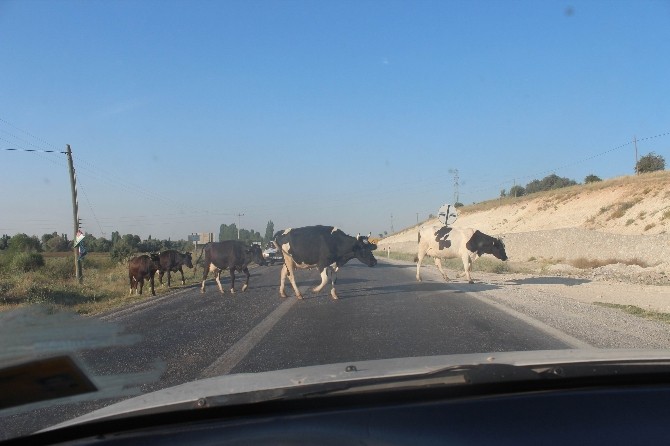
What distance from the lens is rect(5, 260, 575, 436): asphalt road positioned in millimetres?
8258

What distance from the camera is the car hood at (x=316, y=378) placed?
10.4 ft

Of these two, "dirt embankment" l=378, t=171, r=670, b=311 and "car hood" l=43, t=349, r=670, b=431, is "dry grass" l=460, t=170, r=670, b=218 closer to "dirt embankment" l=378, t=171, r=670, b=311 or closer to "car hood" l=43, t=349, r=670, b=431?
"dirt embankment" l=378, t=171, r=670, b=311

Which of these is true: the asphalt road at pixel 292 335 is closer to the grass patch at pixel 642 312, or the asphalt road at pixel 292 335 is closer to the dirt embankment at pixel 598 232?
the grass patch at pixel 642 312

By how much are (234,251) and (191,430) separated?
19955 millimetres

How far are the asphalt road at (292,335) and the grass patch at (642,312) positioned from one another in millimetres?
2742

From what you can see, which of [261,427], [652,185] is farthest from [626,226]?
[261,427]

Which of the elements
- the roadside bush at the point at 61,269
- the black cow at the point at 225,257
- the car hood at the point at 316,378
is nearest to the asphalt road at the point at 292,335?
the car hood at the point at 316,378

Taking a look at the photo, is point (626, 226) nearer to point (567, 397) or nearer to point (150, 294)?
point (150, 294)

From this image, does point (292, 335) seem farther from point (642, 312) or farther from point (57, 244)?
point (57, 244)

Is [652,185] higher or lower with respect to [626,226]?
higher

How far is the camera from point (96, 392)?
641cm

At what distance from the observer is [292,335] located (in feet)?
35.1

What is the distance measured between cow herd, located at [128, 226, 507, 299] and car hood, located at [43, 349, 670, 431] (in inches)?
510

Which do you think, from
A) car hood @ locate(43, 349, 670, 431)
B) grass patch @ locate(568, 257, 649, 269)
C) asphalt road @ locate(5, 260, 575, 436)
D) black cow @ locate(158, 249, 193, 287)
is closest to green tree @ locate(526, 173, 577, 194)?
grass patch @ locate(568, 257, 649, 269)
